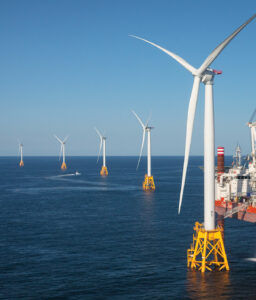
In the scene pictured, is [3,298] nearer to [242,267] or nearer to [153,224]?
[242,267]

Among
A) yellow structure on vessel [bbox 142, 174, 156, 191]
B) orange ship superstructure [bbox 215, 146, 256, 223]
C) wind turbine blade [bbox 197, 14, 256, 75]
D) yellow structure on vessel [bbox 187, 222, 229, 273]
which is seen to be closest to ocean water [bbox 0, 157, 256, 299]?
yellow structure on vessel [bbox 187, 222, 229, 273]

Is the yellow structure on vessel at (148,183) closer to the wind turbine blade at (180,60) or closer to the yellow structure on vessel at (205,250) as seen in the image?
the yellow structure on vessel at (205,250)

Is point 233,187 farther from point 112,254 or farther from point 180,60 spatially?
point 180,60

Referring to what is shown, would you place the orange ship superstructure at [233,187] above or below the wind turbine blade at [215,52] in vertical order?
below

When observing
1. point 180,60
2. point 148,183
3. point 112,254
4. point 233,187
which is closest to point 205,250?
point 112,254

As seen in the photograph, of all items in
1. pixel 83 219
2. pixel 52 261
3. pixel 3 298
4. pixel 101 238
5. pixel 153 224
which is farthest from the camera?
pixel 83 219

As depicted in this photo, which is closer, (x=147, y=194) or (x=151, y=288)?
(x=151, y=288)

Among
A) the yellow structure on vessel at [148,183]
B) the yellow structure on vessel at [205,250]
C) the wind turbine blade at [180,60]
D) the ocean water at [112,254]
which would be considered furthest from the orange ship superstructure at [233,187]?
the yellow structure on vessel at [148,183]

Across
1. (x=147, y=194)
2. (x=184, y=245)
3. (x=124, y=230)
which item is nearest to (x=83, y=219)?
(x=124, y=230)

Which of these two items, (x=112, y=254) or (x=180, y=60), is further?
(x=112, y=254)

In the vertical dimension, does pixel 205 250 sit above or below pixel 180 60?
below

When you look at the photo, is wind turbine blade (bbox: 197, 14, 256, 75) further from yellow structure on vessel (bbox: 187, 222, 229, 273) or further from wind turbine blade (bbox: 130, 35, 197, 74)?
yellow structure on vessel (bbox: 187, 222, 229, 273)
